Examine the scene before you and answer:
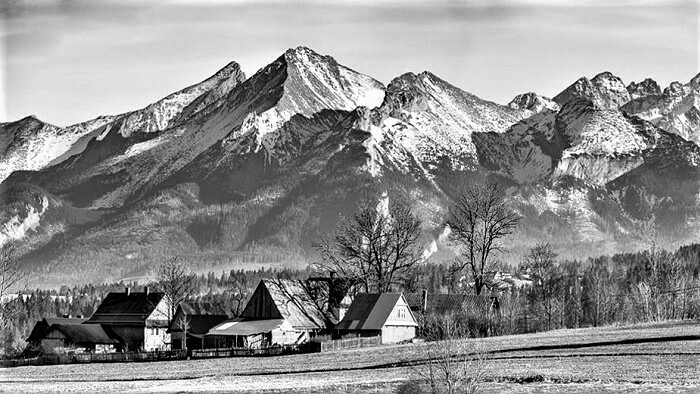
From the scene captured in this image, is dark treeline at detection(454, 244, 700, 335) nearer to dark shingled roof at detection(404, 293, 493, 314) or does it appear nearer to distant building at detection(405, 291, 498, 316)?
distant building at detection(405, 291, 498, 316)

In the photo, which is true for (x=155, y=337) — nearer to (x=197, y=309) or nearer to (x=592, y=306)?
(x=197, y=309)

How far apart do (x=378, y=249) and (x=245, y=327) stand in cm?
1659

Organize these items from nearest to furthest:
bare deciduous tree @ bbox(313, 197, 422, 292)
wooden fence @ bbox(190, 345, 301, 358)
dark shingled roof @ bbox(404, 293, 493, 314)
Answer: wooden fence @ bbox(190, 345, 301, 358) → bare deciduous tree @ bbox(313, 197, 422, 292) → dark shingled roof @ bbox(404, 293, 493, 314)

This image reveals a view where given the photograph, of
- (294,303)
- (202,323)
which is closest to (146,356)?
(294,303)

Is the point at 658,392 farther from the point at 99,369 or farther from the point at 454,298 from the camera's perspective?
the point at 454,298

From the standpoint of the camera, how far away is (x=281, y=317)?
12875cm

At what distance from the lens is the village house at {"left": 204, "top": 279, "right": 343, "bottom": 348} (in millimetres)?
127438

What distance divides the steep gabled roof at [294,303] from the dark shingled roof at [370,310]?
8963 mm

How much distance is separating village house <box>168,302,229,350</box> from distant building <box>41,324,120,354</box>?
7.75 meters

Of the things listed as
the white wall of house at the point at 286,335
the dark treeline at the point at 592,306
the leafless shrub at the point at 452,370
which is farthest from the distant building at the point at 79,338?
the leafless shrub at the point at 452,370

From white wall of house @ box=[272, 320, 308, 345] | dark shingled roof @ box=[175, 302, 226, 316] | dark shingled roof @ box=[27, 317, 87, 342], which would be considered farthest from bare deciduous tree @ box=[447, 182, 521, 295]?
dark shingled roof @ box=[27, 317, 87, 342]

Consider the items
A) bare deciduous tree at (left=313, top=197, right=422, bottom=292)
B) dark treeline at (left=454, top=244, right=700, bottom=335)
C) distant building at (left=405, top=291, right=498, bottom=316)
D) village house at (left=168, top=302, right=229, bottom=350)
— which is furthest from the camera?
village house at (left=168, top=302, right=229, bottom=350)

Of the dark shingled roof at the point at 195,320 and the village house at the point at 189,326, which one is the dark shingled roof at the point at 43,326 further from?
the village house at the point at 189,326

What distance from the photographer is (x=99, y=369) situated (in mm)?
98000
